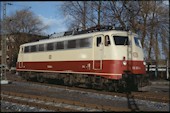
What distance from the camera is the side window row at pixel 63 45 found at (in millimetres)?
19734

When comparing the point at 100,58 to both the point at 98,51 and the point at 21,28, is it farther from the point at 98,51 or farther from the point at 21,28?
the point at 21,28

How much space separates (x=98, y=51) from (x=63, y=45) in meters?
4.02

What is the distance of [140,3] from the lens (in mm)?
30109

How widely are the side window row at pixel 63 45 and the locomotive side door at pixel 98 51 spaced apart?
55 cm

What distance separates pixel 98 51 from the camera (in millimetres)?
18719

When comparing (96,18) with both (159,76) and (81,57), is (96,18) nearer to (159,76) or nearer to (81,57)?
(159,76)

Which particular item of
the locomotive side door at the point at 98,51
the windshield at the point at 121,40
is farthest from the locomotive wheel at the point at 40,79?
the windshield at the point at 121,40

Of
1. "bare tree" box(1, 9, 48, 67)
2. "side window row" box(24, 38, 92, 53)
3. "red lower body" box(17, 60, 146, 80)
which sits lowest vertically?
"red lower body" box(17, 60, 146, 80)

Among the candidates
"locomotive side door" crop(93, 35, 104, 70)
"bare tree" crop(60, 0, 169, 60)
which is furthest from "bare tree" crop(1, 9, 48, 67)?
"locomotive side door" crop(93, 35, 104, 70)

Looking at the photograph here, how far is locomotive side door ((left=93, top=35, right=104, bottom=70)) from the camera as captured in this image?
1852cm

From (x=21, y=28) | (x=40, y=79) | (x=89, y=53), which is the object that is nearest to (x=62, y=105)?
(x=89, y=53)

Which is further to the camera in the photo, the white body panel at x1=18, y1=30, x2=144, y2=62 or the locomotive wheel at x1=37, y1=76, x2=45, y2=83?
the locomotive wheel at x1=37, y1=76, x2=45, y2=83

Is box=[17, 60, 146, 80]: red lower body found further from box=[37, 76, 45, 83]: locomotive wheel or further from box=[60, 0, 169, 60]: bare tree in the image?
box=[60, 0, 169, 60]: bare tree

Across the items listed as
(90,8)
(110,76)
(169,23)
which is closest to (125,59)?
(110,76)
